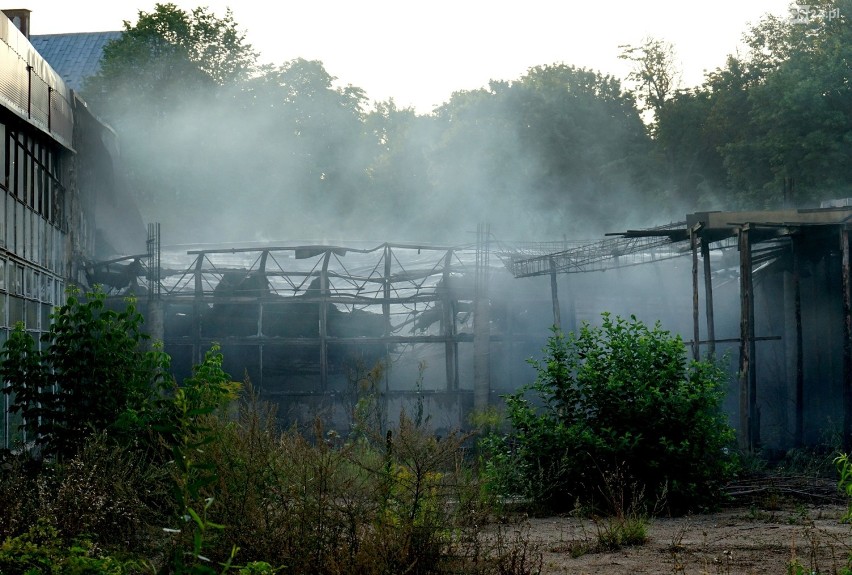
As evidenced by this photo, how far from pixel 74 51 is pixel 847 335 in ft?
148

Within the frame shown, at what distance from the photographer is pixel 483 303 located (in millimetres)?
25375

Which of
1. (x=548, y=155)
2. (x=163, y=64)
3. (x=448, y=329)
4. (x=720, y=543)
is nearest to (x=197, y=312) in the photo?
(x=448, y=329)

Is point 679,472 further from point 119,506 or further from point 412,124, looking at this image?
point 412,124

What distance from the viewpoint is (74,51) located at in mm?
53125

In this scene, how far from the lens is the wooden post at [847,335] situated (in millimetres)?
16859

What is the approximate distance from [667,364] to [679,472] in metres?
1.38

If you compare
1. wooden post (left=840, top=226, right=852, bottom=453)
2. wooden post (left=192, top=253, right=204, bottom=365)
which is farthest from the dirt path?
wooden post (left=192, top=253, right=204, bottom=365)

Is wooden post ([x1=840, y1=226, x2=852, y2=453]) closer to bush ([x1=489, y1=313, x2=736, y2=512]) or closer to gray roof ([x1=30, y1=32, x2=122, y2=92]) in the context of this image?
bush ([x1=489, y1=313, x2=736, y2=512])

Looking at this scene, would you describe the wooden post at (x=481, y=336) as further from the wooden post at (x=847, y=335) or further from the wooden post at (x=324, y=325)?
the wooden post at (x=847, y=335)

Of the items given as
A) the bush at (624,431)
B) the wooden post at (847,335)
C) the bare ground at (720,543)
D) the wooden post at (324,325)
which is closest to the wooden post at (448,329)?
the wooden post at (324,325)

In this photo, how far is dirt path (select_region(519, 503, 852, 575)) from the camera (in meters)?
8.58

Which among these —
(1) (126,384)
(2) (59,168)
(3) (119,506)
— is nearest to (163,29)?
(2) (59,168)

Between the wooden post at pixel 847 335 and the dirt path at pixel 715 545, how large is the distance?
4.94m

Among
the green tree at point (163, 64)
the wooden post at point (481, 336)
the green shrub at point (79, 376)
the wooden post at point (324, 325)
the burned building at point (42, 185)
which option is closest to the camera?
the green shrub at point (79, 376)
